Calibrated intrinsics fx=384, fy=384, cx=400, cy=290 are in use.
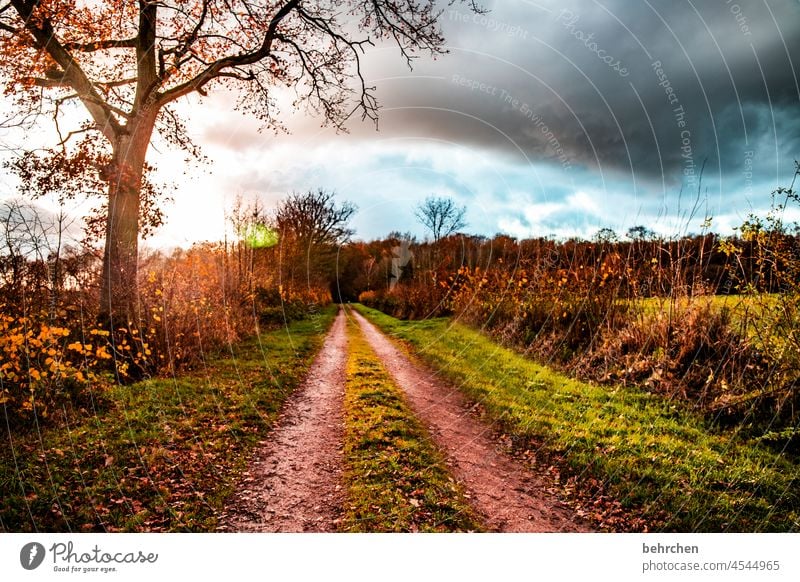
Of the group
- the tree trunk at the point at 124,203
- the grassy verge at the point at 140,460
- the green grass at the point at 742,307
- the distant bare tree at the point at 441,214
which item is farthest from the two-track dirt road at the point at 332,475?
the green grass at the point at 742,307

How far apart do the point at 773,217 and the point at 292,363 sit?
29.7 feet

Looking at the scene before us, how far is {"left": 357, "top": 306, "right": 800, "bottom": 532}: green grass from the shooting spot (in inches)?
143

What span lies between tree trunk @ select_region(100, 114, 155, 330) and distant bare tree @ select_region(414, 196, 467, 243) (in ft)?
12.6

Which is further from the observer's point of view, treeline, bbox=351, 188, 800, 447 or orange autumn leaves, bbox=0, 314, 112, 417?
treeline, bbox=351, 188, 800, 447

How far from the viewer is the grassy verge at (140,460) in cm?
334

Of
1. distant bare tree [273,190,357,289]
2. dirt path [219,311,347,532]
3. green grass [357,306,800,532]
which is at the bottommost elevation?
dirt path [219,311,347,532]

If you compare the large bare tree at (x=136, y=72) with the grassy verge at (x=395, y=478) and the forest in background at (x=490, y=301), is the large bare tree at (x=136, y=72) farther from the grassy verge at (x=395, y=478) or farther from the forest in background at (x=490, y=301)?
the grassy verge at (x=395, y=478)

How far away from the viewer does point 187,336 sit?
7.99 metres

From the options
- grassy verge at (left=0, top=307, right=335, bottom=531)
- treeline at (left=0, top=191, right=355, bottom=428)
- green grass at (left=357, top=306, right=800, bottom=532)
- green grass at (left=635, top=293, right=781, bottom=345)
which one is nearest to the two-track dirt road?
grassy verge at (left=0, top=307, right=335, bottom=531)

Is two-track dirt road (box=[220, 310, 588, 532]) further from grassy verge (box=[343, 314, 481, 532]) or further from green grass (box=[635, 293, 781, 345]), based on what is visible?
green grass (box=[635, 293, 781, 345])

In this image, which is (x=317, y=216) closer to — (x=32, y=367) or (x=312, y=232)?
(x=312, y=232)

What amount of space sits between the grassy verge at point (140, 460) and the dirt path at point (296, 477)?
21 centimetres
